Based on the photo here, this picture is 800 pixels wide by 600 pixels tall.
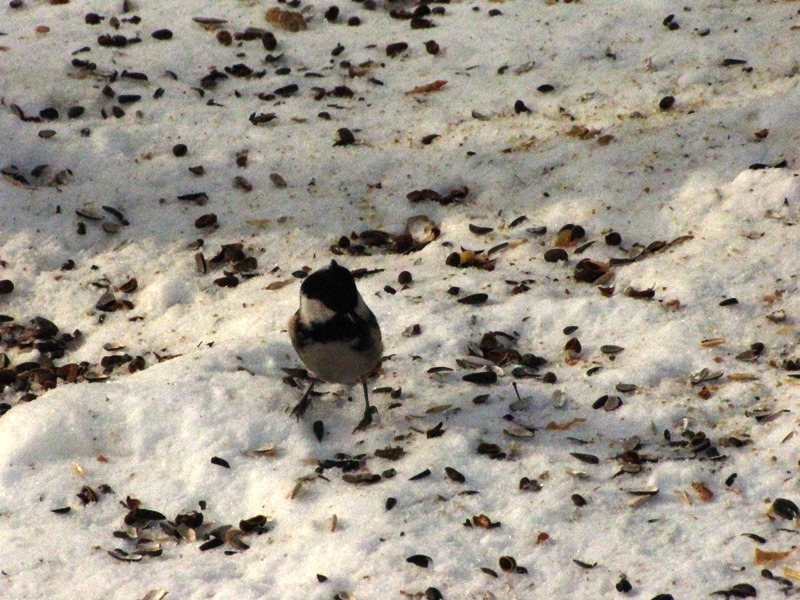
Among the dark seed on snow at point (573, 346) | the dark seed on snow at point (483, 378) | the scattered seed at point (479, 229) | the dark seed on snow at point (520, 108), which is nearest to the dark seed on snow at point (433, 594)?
the dark seed on snow at point (483, 378)

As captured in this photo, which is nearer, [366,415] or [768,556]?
[768,556]

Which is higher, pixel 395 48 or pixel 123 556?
pixel 395 48

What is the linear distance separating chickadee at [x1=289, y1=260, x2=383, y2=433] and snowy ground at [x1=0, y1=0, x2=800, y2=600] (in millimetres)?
204

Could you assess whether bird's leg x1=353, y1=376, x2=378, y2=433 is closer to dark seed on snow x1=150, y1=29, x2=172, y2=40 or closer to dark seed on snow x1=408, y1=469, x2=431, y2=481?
dark seed on snow x1=408, y1=469, x2=431, y2=481

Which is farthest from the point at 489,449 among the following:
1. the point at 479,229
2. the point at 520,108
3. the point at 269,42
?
the point at 269,42

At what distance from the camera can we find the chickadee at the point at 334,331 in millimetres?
3602

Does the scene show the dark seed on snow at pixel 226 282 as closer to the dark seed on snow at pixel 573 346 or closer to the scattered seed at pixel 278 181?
the scattered seed at pixel 278 181

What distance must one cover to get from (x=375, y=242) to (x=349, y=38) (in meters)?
1.94

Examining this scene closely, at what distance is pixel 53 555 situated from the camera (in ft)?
10.3

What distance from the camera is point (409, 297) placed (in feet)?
14.7

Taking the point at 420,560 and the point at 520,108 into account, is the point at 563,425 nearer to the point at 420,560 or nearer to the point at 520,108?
the point at 420,560

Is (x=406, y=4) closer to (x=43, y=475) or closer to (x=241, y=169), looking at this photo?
(x=241, y=169)

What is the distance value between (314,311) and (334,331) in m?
0.10

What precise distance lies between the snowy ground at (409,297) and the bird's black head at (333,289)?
0.43 m
